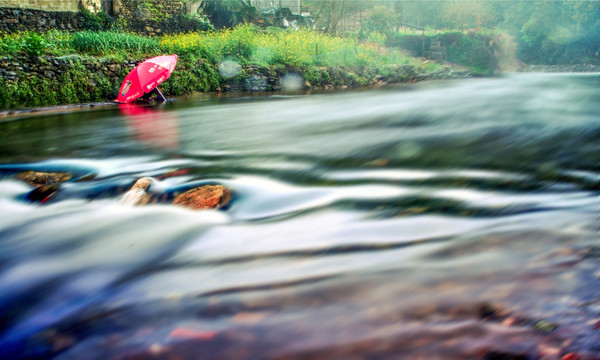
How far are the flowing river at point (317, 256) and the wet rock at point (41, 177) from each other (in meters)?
0.15

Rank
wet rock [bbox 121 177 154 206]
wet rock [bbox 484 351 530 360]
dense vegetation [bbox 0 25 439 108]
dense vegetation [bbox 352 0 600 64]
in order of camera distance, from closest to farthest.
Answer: wet rock [bbox 484 351 530 360] < wet rock [bbox 121 177 154 206] < dense vegetation [bbox 0 25 439 108] < dense vegetation [bbox 352 0 600 64]

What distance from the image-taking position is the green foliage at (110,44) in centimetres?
Result: 1352

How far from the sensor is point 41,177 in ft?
13.2

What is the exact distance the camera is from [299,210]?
9.61ft

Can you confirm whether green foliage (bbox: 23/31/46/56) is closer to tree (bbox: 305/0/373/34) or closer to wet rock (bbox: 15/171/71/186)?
wet rock (bbox: 15/171/71/186)

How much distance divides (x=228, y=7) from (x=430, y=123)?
18.6m

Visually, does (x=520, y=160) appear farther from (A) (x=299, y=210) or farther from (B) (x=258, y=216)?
(B) (x=258, y=216)

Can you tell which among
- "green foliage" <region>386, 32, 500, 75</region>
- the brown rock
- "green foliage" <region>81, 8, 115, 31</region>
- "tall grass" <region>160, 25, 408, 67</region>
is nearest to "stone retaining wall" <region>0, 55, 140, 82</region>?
"tall grass" <region>160, 25, 408, 67</region>

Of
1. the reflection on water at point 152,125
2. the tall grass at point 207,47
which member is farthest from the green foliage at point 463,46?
the reflection on water at point 152,125

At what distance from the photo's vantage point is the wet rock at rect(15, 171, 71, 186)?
12.8ft

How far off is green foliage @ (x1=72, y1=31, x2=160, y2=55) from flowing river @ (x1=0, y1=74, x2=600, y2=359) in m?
10.1

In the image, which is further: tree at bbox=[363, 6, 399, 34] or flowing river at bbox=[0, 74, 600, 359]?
tree at bbox=[363, 6, 399, 34]

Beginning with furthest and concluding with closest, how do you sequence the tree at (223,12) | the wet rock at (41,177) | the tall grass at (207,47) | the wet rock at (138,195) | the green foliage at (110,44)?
the tree at (223,12) → the green foliage at (110,44) → the tall grass at (207,47) → the wet rock at (41,177) → the wet rock at (138,195)

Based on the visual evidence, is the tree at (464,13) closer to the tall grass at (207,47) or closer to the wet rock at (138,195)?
the tall grass at (207,47)
